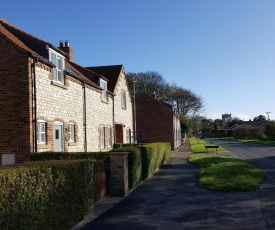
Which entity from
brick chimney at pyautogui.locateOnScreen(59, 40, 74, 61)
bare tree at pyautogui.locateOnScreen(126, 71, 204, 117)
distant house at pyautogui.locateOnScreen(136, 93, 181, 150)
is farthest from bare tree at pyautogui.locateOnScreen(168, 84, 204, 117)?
brick chimney at pyautogui.locateOnScreen(59, 40, 74, 61)

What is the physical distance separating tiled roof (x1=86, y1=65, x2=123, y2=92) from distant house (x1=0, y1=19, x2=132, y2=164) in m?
8.07

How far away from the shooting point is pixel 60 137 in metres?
16.1

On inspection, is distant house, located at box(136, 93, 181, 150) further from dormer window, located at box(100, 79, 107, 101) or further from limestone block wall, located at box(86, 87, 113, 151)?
dormer window, located at box(100, 79, 107, 101)

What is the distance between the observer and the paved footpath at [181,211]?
25.9 feet

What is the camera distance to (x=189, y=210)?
371 inches

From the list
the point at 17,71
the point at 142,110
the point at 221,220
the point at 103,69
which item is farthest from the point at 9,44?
the point at 142,110

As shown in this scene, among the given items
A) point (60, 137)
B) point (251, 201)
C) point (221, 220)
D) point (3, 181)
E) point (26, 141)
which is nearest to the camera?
point (3, 181)

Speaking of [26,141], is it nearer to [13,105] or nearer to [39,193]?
[13,105]

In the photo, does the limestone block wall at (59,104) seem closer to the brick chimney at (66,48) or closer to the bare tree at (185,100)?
the brick chimney at (66,48)

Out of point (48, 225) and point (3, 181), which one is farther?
point (48, 225)

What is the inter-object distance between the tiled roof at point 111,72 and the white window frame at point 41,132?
13440mm

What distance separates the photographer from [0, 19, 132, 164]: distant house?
527 inches

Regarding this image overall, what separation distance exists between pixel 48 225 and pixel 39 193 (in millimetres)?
747

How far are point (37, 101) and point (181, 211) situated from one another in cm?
754
